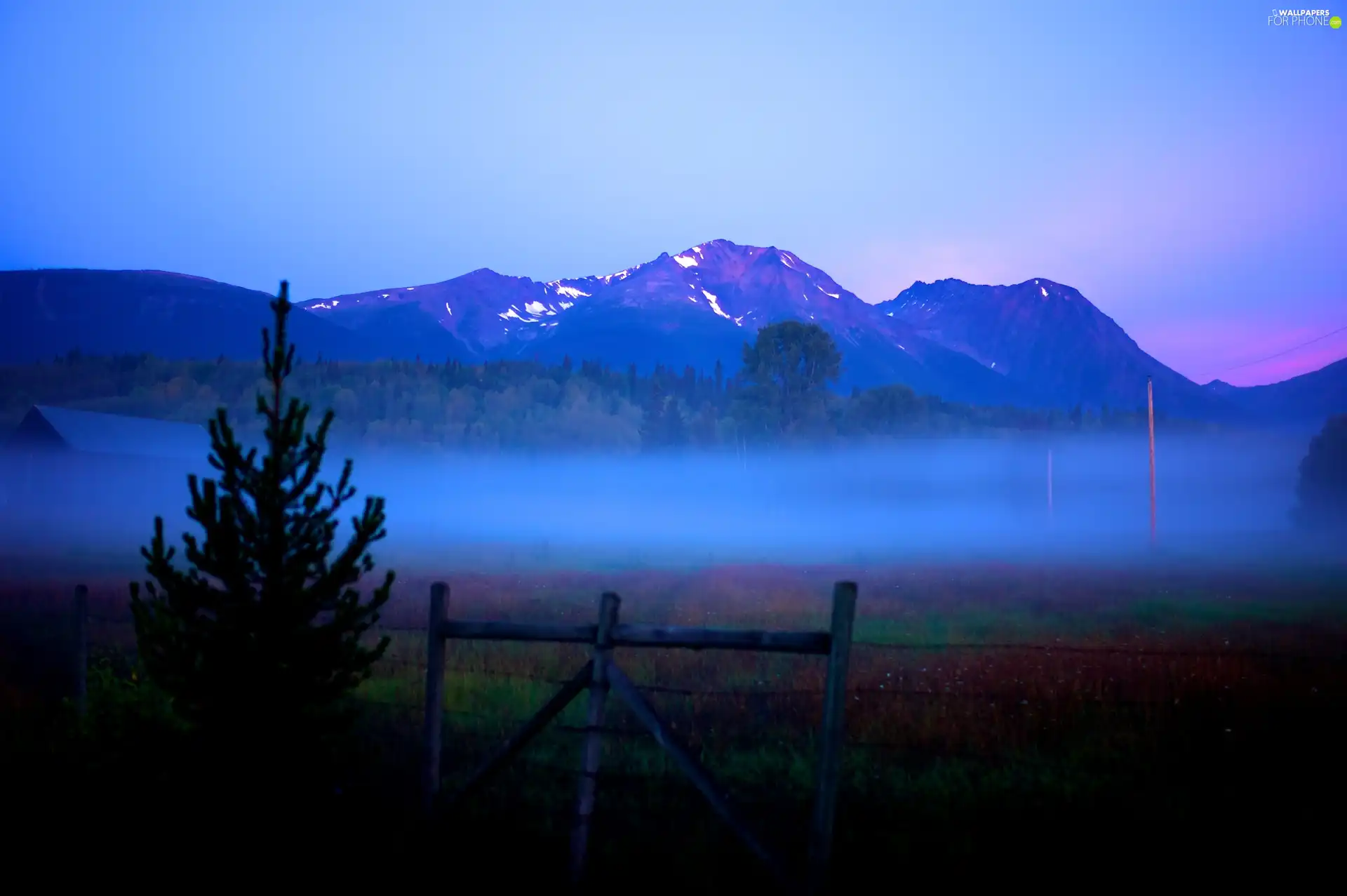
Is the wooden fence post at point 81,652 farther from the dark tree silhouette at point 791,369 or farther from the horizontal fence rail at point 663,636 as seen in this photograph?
the dark tree silhouette at point 791,369

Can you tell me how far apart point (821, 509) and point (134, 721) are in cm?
10559

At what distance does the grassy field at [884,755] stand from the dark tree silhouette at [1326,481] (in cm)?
7426

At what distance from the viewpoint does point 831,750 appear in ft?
19.3

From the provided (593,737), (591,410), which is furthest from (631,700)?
(591,410)

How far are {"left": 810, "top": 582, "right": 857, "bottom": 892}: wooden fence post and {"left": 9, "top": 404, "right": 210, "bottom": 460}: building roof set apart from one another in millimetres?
78104

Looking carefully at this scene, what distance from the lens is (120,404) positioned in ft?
546

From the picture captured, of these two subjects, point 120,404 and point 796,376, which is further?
point 120,404

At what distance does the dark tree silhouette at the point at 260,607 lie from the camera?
6789 millimetres

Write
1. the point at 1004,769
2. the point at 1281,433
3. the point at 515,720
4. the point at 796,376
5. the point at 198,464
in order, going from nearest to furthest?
1. the point at 1004,769
2. the point at 515,720
3. the point at 198,464
4. the point at 796,376
5. the point at 1281,433

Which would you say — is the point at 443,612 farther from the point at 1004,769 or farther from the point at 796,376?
the point at 796,376

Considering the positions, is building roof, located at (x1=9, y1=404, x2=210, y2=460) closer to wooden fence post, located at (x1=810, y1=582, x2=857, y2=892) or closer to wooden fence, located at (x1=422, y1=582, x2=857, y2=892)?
wooden fence, located at (x1=422, y1=582, x2=857, y2=892)

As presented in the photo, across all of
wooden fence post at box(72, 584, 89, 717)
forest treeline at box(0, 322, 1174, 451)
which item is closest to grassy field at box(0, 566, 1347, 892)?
wooden fence post at box(72, 584, 89, 717)

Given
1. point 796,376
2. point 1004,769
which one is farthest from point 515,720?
point 796,376

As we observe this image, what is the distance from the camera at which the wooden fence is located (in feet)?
19.1
